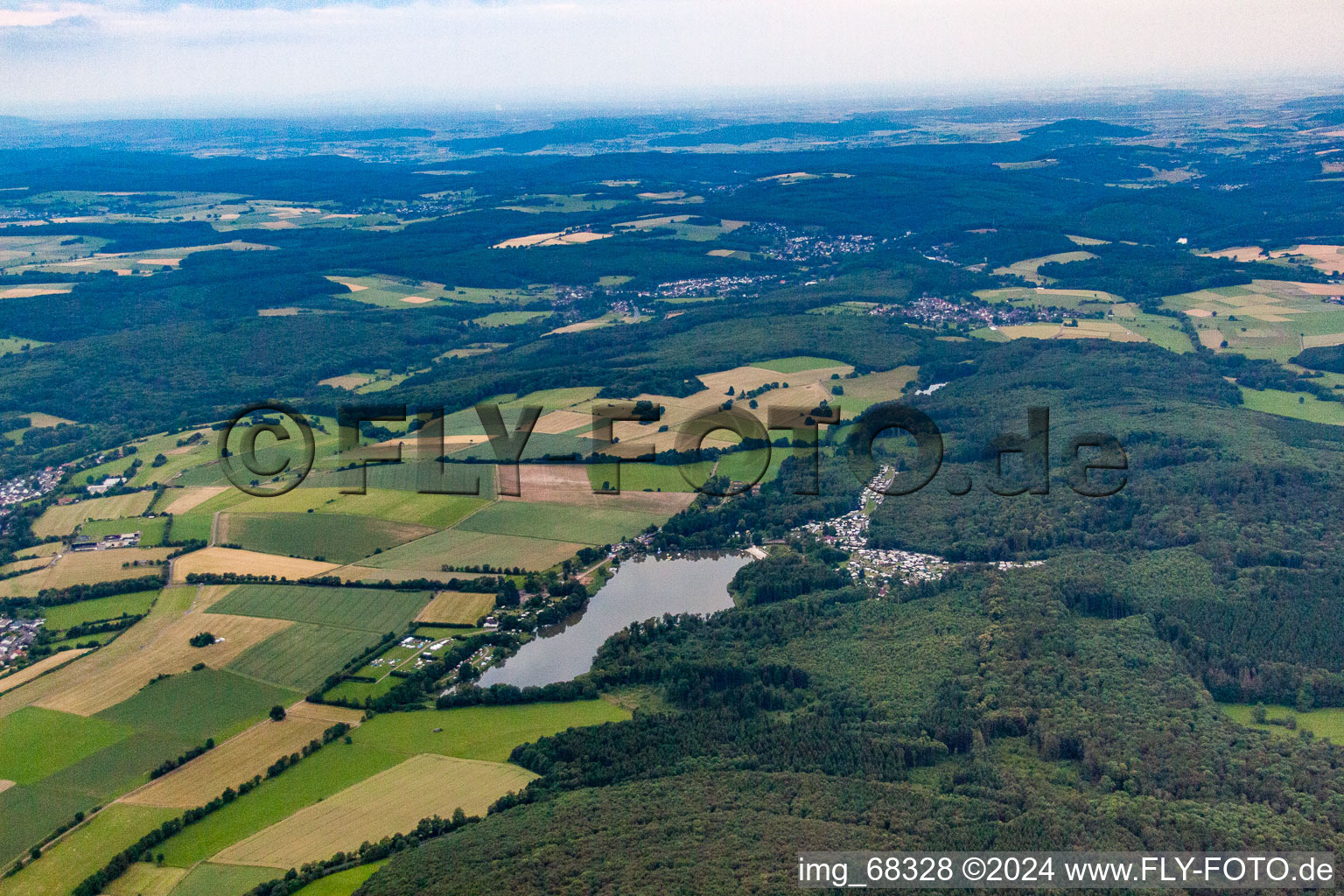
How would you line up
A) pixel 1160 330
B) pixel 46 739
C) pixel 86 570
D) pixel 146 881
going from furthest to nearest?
pixel 1160 330
pixel 86 570
pixel 46 739
pixel 146 881

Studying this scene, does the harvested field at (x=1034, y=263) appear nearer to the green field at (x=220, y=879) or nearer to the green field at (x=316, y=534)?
the green field at (x=316, y=534)

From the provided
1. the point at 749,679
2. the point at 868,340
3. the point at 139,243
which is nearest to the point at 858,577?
the point at 749,679

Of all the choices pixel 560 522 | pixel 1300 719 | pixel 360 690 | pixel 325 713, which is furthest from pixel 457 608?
pixel 1300 719

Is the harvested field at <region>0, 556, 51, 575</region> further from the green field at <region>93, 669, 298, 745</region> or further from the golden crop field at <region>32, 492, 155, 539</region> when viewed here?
the green field at <region>93, 669, 298, 745</region>

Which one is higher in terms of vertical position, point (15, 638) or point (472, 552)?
point (472, 552)

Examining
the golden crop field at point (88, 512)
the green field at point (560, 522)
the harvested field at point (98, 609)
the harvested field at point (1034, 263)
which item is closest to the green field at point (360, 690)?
the harvested field at point (98, 609)

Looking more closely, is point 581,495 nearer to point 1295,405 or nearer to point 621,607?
point 621,607
